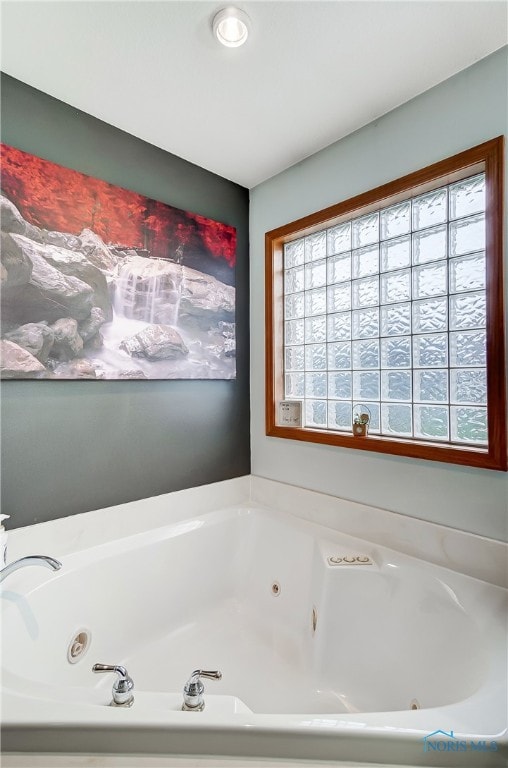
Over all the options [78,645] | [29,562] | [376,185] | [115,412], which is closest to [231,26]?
[376,185]

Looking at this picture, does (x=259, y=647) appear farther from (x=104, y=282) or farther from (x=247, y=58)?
(x=247, y=58)

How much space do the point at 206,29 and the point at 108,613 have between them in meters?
2.20

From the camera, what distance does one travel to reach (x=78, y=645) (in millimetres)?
1398

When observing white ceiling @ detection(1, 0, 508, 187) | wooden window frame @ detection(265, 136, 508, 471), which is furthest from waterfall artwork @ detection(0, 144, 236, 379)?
wooden window frame @ detection(265, 136, 508, 471)

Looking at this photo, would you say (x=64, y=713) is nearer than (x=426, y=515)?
Yes

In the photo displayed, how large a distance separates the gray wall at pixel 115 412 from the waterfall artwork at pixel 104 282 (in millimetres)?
79

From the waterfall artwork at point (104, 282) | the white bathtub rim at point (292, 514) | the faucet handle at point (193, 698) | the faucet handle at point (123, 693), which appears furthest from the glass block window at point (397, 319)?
the faucet handle at point (123, 693)

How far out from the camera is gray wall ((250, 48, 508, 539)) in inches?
52.0

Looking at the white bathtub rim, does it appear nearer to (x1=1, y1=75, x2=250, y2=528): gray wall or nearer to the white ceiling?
(x1=1, y1=75, x2=250, y2=528): gray wall

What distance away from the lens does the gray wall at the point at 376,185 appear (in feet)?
4.33

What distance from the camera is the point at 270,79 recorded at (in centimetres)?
142

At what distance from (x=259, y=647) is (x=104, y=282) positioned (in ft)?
5.82

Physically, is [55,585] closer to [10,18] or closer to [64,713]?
[64,713]

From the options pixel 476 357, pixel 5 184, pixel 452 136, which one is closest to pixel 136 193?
pixel 5 184
